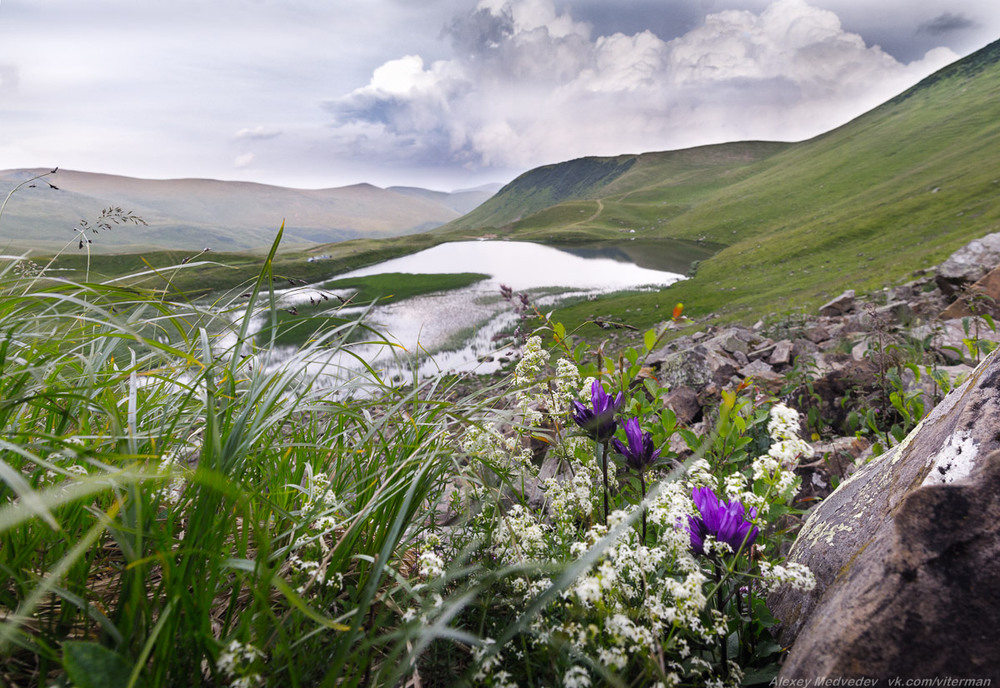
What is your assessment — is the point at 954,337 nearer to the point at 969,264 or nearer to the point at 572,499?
the point at 572,499

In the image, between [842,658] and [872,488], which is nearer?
[842,658]

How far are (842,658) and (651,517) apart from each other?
0.65 metres

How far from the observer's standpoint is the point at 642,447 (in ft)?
7.29

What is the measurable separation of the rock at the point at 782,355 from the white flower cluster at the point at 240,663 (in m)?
10.0

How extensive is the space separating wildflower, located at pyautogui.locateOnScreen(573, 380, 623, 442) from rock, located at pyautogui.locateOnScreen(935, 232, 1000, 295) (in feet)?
54.0

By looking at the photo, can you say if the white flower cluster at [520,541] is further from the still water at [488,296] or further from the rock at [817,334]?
the rock at [817,334]

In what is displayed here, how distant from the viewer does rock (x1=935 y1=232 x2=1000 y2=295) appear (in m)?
14.1

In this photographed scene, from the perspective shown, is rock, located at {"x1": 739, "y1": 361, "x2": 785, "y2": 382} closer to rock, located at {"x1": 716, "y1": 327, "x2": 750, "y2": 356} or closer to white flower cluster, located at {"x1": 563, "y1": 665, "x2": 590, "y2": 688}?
rock, located at {"x1": 716, "y1": 327, "x2": 750, "y2": 356}

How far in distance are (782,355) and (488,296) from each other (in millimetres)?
28175

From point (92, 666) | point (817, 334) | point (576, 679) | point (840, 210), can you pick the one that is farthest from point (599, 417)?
point (840, 210)

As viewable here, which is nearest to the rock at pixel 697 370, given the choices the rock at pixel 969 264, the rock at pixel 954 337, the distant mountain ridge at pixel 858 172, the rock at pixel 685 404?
the rock at pixel 685 404

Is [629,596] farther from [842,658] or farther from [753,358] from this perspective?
[753,358]

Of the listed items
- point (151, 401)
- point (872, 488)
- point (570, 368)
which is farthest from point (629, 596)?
point (151, 401)

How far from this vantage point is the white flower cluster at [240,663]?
120 cm
